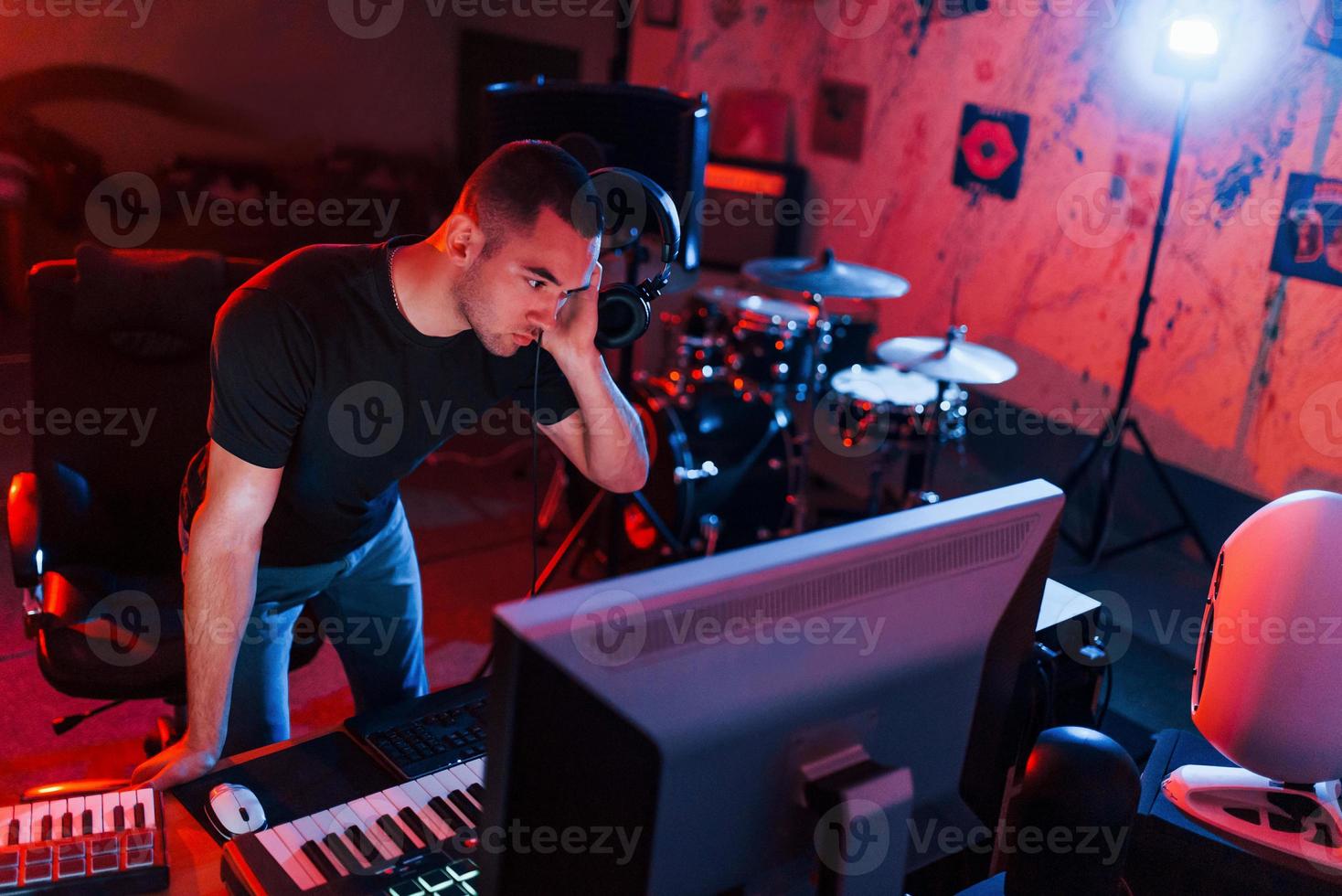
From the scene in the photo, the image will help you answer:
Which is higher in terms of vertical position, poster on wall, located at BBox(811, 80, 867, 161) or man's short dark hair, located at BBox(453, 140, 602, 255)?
poster on wall, located at BBox(811, 80, 867, 161)

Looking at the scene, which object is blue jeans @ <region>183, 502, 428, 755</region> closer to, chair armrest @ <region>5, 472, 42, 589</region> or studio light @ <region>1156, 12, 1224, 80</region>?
chair armrest @ <region>5, 472, 42, 589</region>

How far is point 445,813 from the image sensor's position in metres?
1.28

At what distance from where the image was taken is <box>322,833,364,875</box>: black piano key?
1.19 m

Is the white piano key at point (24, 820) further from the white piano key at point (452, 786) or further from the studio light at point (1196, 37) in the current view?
the studio light at point (1196, 37)

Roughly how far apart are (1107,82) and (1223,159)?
1.63ft

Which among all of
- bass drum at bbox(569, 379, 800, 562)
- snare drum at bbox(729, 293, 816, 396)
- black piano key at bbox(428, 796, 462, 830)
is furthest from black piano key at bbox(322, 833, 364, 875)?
snare drum at bbox(729, 293, 816, 396)

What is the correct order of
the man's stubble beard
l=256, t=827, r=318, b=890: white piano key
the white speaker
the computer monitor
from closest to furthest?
the computer monitor → l=256, t=827, r=318, b=890: white piano key → the white speaker → the man's stubble beard

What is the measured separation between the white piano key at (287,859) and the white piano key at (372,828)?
79 millimetres

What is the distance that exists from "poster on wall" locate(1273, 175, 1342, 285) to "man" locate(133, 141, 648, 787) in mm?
2665

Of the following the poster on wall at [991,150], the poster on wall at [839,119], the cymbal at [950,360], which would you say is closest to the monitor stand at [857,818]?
the cymbal at [950,360]

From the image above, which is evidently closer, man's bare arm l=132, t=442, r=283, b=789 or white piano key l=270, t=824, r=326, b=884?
white piano key l=270, t=824, r=326, b=884

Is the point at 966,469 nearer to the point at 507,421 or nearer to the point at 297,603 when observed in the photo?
the point at 507,421

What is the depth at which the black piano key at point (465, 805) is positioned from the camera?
4.18 feet

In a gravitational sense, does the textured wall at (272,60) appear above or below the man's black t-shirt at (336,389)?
above
